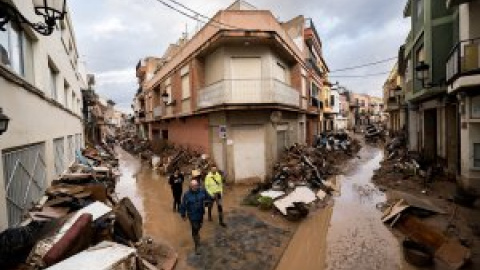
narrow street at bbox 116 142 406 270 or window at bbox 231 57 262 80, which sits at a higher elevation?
window at bbox 231 57 262 80

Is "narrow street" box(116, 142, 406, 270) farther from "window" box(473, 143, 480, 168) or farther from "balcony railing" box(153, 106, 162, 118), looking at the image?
"balcony railing" box(153, 106, 162, 118)

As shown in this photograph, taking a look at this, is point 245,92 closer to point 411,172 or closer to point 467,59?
point 467,59

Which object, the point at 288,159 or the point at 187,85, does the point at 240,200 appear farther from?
the point at 187,85

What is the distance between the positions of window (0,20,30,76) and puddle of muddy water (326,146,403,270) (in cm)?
765

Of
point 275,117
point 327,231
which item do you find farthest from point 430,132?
point 327,231

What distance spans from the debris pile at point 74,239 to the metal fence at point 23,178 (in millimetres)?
193

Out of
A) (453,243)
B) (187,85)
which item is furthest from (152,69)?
(453,243)

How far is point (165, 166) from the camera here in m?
18.1

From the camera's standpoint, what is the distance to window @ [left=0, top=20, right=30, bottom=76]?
17.9 feet

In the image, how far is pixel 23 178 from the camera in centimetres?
591

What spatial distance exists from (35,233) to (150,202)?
709 cm

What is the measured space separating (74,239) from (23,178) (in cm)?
243

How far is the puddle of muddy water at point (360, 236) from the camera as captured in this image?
6.42m

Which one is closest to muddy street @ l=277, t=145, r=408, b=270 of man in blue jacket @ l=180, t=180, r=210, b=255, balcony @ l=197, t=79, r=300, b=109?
man in blue jacket @ l=180, t=180, r=210, b=255
